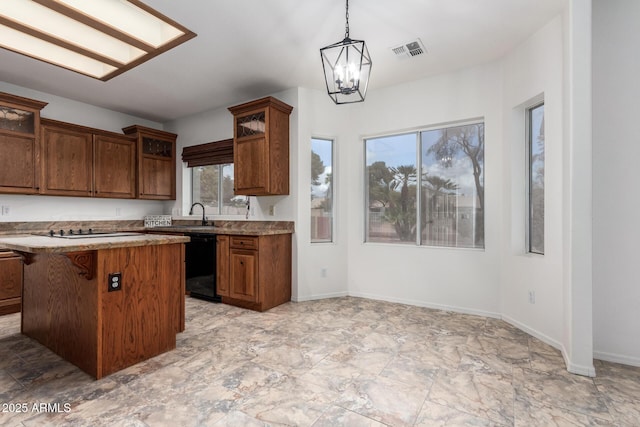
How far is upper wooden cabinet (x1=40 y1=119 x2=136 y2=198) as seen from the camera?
3.89 metres

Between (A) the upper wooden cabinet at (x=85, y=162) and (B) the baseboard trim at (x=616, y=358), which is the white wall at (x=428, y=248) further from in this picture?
(A) the upper wooden cabinet at (x=85, y=162)

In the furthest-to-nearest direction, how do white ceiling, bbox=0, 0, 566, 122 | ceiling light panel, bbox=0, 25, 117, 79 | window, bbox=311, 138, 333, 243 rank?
1. window, bbox=311, 138, 333, 243
2. ceiling light panel, bbox=0, 25, 117, 79
3. white ceiling, bbox=0, 0, 566, 122

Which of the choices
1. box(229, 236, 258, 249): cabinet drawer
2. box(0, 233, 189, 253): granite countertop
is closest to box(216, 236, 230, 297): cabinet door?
box(229, 236, 258, 249): cabinet drawer

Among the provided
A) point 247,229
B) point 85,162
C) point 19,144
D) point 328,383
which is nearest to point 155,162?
point 85,162

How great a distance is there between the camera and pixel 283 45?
9.74 feet

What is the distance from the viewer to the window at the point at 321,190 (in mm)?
4094

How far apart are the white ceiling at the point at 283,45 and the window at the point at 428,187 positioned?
0.77 meters

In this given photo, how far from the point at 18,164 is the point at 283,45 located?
11.1 ft

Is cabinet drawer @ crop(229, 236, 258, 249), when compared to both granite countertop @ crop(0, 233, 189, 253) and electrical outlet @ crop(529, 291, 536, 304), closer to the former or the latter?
granite countertop @ crop(0, 233, 189, 253)

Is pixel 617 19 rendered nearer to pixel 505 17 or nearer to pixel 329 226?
pixel 505 17

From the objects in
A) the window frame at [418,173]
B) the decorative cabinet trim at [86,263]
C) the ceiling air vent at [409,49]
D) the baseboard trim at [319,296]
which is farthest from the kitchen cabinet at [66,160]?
the ceiling air vent at [409,49]

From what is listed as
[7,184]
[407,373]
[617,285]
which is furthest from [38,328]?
[617,285]

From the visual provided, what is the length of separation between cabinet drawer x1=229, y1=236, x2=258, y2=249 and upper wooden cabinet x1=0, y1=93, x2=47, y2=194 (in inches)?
98.3

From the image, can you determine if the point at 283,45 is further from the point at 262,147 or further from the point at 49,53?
the point at 49,53
